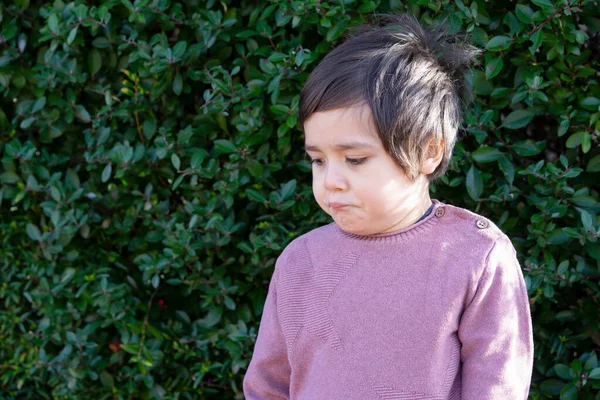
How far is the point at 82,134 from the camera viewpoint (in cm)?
314

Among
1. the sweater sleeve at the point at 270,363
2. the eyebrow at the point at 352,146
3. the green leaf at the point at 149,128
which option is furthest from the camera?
the green leaf at the point at 149,128

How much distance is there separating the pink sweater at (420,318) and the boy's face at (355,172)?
0.10 meters

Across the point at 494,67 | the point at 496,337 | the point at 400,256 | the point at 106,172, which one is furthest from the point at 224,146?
the point at 496,337

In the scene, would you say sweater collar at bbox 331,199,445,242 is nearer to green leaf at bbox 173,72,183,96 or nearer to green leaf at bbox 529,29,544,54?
green leaf at bbox 529,29,544,54

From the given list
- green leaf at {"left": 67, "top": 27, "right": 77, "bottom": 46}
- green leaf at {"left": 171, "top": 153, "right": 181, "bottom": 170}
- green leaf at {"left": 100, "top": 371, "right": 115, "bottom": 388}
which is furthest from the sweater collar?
green leaf at {"left": 100, "top": 371, "right": 115, "bottom": 388}

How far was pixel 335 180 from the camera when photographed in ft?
5.66

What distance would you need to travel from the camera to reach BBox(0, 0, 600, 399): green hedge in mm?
2400

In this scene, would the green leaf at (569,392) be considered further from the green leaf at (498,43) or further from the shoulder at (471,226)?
the green leaf at (498,43)

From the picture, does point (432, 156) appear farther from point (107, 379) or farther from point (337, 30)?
point (107, 379)

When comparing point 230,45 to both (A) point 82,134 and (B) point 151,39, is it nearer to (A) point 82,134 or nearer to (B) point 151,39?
(B) point 151,39

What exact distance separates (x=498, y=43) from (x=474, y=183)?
0.42 metres

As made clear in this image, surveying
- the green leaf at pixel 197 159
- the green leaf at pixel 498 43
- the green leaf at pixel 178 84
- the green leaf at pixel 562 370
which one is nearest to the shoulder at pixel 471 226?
the green leaf at pixel 498 43

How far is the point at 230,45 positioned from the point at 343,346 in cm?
139

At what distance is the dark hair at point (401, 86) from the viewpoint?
1707 mm
